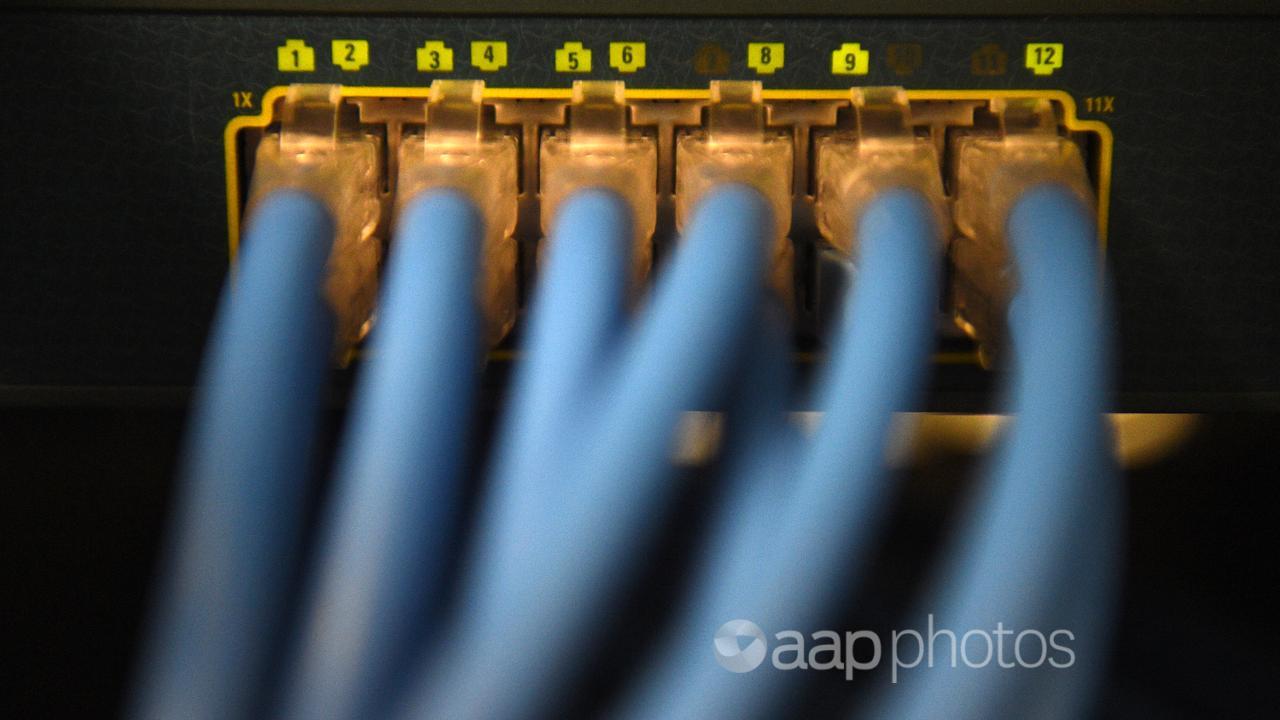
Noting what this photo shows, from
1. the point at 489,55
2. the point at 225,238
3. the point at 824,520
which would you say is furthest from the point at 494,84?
the point at 824,520

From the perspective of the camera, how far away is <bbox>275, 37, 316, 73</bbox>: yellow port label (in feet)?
1.51

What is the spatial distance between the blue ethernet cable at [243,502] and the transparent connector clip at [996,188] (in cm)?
21

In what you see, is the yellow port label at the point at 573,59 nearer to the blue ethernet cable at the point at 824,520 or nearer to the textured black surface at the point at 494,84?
the textured black surface at the point at 494,84

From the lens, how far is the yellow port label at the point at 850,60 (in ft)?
1.52

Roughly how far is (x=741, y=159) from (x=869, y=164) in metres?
0.04

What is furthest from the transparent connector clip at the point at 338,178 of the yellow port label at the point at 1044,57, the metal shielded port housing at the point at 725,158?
the yellow port label at the point at 1044,57

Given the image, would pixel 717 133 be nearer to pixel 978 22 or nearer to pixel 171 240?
pixel 978 22

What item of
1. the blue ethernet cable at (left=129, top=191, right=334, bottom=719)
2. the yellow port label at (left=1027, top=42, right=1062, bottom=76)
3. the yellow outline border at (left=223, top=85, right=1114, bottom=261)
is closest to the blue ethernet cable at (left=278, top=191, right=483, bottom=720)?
the blue ethernet cable at (left=129, top=191, right=334, bottom=719)

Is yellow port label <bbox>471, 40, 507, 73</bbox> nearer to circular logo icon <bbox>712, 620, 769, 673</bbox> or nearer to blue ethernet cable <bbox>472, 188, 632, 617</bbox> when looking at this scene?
blue ethernet cable <bbox>472, 188, 632, 617</bbox>

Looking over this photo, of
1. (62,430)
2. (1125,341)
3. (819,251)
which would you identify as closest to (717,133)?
(819,251)

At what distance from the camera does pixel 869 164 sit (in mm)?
434

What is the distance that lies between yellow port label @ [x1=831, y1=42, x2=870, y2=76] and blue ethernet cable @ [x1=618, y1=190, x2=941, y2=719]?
0.11m

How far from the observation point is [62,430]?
20.3 inches

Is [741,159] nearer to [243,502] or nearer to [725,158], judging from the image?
[725,158]
